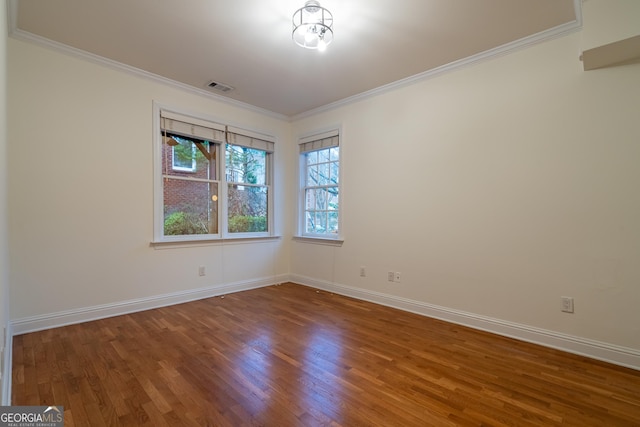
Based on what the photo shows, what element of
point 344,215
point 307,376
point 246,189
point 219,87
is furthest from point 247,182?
point 307,376

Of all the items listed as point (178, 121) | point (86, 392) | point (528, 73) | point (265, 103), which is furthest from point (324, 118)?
point (86, 392)

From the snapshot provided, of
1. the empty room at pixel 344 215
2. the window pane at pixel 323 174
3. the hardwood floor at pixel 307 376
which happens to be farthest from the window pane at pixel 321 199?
the hardwood floor at pixel 307 376

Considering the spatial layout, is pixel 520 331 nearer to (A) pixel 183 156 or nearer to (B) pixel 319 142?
(B) pixel 319 142

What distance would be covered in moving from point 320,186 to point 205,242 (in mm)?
1844

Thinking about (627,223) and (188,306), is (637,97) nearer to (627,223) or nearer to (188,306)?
(627,223)

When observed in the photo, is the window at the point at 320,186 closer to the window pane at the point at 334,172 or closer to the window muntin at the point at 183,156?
the window pane at the point at 334,172

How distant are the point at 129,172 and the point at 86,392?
7.27ft

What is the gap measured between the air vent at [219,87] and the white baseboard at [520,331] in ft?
10.1

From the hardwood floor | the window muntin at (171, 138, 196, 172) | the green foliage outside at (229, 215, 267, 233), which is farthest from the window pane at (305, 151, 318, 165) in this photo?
the hardwood floor

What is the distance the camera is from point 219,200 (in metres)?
4.09

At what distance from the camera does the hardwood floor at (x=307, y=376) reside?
5.40ft

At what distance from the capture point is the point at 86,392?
1.83 metres

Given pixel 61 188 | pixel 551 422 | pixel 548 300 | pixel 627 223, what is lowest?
pixel 551 422

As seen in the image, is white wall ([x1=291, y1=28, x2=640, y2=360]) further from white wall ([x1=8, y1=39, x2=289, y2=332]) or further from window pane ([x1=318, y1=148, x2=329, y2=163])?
white wall ([x1=8, y1=39, x2=289, y2=332])
